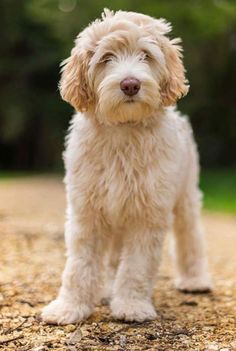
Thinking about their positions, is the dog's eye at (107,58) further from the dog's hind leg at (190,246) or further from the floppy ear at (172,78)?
the dog's hind leg at (190,246)

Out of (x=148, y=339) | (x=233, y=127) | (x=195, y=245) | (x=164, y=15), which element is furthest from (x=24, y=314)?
(x=233, y=127)

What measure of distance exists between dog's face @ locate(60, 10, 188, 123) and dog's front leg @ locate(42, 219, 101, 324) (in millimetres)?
845

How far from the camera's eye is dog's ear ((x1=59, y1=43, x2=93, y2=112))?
4500 millimetres

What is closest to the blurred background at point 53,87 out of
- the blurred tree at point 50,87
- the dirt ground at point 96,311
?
the blurred tree at point 50,87

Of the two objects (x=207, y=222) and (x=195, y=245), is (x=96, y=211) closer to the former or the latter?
(x=195, y=245)

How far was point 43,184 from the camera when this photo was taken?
18250 mm

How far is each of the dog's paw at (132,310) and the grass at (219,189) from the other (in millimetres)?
8593

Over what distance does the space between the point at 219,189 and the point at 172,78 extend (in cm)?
1396

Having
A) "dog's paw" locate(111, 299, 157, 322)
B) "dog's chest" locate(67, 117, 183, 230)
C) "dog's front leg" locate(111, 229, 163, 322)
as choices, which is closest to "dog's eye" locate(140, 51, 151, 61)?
"dog's chest" locate(67, 117, 183, 230)

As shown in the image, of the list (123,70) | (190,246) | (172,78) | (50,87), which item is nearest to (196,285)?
(190,246)

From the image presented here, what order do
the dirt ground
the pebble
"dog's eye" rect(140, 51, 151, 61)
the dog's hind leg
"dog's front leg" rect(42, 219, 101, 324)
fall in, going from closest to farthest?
the pebble → the dirt ground → "dog's eye" rect(140, 51, 151, 61) → "dog's front leg" rect(42, 219, 101, 324) → the dog's hind leg

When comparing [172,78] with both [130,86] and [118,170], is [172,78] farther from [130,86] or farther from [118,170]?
[118,170]

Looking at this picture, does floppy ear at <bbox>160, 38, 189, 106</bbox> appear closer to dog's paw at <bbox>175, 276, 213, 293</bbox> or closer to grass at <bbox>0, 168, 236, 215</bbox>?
dog's paw at <bbox>175, 276, 213, 293</bbox>

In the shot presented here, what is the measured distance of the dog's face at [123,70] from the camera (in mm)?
4207
